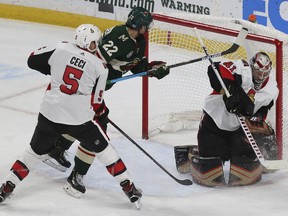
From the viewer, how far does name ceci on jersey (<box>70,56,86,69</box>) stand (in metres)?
3.62

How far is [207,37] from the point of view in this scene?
184 inches

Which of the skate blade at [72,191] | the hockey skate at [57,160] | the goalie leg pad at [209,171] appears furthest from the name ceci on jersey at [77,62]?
the goalie leg pad at [209,171]

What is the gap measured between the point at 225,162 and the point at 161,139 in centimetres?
57

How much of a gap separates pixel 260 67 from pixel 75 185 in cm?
107

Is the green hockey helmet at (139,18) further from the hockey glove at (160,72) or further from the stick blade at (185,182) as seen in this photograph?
the stick blade at (185,182)

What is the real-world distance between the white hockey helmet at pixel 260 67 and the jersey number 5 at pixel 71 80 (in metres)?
0.90

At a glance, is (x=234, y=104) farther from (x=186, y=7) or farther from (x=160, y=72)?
(x=186, y=7)

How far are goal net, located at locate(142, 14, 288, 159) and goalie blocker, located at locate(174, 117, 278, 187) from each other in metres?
0.07

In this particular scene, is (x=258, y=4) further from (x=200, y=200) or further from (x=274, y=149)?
(x=200, y=200)

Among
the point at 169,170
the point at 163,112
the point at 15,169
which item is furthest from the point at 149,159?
the point at 15,169

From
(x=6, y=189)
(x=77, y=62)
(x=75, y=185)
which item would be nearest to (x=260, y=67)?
(x=77, y=62)

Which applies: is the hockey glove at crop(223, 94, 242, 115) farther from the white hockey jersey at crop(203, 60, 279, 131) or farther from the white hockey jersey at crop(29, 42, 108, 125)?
the white hockey jersey at crop(29, 42, 108, 125)

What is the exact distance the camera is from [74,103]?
3.66 metres

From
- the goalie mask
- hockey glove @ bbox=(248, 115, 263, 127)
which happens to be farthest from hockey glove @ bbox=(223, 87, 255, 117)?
hockey glove @ bbox=(248, 115, 263, 127)
